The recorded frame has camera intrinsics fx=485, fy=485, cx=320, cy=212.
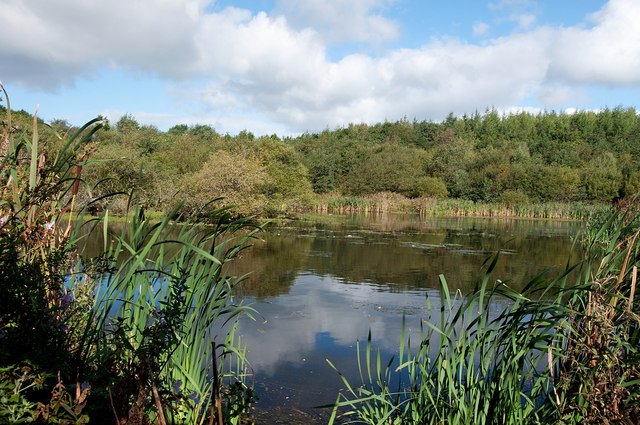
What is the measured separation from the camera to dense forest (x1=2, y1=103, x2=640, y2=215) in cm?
1953

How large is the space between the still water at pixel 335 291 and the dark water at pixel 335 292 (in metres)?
0.01

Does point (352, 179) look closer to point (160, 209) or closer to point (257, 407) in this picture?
point (160, 209)

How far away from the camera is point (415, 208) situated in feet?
107

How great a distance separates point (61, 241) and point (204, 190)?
1483 cm

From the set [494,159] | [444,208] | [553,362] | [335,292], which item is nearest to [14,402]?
[553,362]

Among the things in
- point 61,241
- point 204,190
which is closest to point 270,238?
point 204,190

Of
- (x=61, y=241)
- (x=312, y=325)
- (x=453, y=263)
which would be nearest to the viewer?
(x=61, y=241)

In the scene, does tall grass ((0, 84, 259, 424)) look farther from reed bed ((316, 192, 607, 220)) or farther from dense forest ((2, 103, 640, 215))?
reed bed ((316, 192, 607, 220))

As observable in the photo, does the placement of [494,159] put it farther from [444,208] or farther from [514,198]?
[444,208]

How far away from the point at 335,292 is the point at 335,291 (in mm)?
74

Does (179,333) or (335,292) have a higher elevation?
(179,333)

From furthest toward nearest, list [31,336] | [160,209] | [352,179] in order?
1. [352,179]
2. [160,209]
3. [31,336]

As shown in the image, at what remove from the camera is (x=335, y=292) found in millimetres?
7543

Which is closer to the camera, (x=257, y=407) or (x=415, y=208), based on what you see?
(x=257, y=407)
